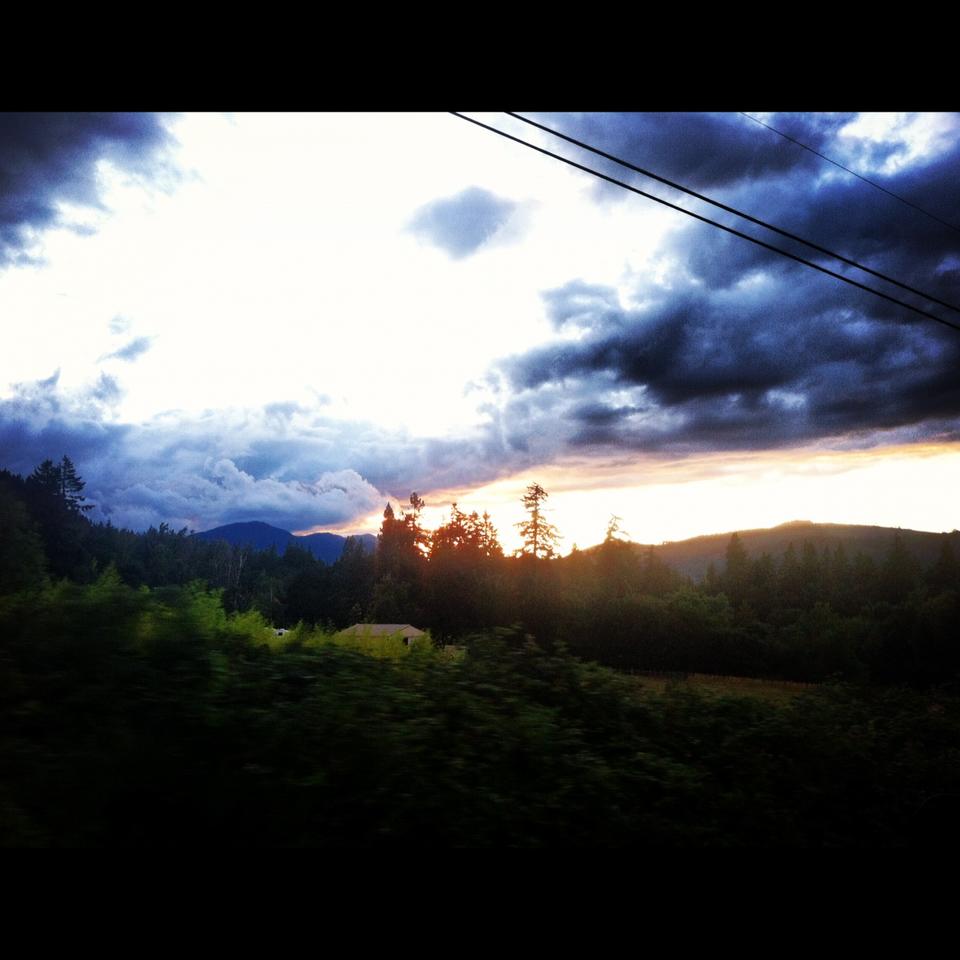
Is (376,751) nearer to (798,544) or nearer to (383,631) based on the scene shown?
(383,631)

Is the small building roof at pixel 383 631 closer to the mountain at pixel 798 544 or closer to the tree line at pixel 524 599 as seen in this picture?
the tree line at pixel 524 599

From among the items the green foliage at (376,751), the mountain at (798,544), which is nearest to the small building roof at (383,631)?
the green foliage at (376,751)

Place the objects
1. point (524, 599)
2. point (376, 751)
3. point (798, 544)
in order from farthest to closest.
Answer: point (798, 544), point (524, 599), point (376, 751)

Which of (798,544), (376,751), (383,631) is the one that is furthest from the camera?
(798,544)

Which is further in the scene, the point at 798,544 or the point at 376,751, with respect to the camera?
the point at 798,544

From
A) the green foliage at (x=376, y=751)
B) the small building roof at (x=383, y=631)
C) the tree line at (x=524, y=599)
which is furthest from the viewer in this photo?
the tree line at (x=524, y=599)

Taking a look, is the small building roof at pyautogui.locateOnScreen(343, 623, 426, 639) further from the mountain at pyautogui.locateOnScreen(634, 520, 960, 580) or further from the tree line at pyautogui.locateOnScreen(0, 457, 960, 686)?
the mountain at pyautogui.locateOnScreen(634, 520, 960, 580)

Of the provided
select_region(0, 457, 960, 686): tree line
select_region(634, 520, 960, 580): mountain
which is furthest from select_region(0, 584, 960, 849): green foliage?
select_region(634, 520, 960, 580): mountain

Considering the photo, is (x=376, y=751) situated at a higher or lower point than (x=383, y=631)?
lower

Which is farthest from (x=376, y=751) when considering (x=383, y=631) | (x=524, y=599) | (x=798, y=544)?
(x=798, y=544)

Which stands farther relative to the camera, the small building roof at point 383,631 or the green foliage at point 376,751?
the small building roof at point 383,631
